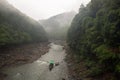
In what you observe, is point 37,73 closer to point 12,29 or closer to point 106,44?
point 106,44

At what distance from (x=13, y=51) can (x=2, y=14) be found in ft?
84.8

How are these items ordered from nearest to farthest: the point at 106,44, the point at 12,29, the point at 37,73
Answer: the point at 106,44
the point at 37,73
the point at 12,29

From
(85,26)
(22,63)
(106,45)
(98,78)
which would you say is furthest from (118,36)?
(22,63)

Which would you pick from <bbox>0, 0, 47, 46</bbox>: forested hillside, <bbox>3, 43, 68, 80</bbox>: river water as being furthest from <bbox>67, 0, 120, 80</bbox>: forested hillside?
<bbox>0, 0, 47, 46</bbox>: forested hillside

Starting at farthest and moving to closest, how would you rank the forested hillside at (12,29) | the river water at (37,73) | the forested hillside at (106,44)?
the forested hillside at (12,29) < the river water at (37,73) < the forested hillside at (106,44)

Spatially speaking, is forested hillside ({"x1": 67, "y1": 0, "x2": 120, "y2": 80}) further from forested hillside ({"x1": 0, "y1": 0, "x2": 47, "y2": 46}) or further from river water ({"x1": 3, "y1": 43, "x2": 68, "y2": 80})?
forested hillside ({"x1": 0, "y1": 0, "x2": 47, "y2": 46})

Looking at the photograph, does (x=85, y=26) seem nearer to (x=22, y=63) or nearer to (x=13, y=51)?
(x=22, y=63)

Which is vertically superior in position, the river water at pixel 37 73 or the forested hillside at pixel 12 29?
the forested hillside at pixel 12 29

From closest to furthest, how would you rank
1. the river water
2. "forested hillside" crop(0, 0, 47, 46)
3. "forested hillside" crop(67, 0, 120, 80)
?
"forested hillside" crop(67, 0, 120, 80) → the river water → "forested hillside" crop(0, 0, 47, 46)

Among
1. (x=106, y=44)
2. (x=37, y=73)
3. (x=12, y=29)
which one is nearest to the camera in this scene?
(x=106, y=44)

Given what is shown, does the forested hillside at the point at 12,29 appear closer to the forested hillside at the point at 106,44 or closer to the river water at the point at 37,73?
the river water at the point at 37,73

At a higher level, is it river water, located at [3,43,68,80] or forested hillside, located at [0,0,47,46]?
forested hillside, located at [0,0,47,46]

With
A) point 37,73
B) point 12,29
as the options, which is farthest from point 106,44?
point 12,29

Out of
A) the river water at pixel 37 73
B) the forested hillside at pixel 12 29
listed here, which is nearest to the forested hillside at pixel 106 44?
the river water at pixel 37 73
